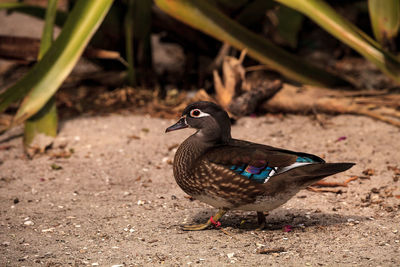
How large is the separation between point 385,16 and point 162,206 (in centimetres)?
265

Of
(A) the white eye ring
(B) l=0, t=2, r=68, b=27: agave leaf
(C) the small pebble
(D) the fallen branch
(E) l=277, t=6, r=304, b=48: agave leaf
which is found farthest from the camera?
(E) l=277, t=6, r=304, b=48: agave leaf

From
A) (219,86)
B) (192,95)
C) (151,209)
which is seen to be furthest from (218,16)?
(151,209)

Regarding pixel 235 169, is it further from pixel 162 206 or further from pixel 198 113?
pixel 162 206

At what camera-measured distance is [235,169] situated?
122 inches

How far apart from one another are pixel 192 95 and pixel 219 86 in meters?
0.59

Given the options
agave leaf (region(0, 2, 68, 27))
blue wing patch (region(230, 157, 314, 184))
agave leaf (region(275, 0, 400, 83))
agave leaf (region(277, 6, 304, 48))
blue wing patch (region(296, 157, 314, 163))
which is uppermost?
agave leaf (region(275, 0, 400, 83))

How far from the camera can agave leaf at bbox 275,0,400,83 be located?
4613 millimetres

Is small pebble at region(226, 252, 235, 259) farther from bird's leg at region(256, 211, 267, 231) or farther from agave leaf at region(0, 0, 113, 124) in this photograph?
agave leaf at region(0, 0, 113, 124)

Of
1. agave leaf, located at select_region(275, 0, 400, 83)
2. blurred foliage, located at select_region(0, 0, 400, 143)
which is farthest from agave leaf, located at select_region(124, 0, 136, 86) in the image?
agave leaf, located at select_region(275, 0, 400, 83)

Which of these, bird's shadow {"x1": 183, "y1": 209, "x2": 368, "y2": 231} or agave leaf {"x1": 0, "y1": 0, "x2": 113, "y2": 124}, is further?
agave leaf {"x1": 0, "y1": 0, "x2": 113, "y2": 124}

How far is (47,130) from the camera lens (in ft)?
16.4

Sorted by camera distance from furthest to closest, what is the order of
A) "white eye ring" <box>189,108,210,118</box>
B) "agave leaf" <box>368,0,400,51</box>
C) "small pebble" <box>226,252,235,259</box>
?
"agave leaf" <box>368,0,400,51</box>, "white eye ring" <box>189,108,210,118</box>, "small pebble" <box>226,252,235,259</box>

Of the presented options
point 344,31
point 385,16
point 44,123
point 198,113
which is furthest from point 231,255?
point 385,16

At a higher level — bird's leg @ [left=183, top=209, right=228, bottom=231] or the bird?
the bird
